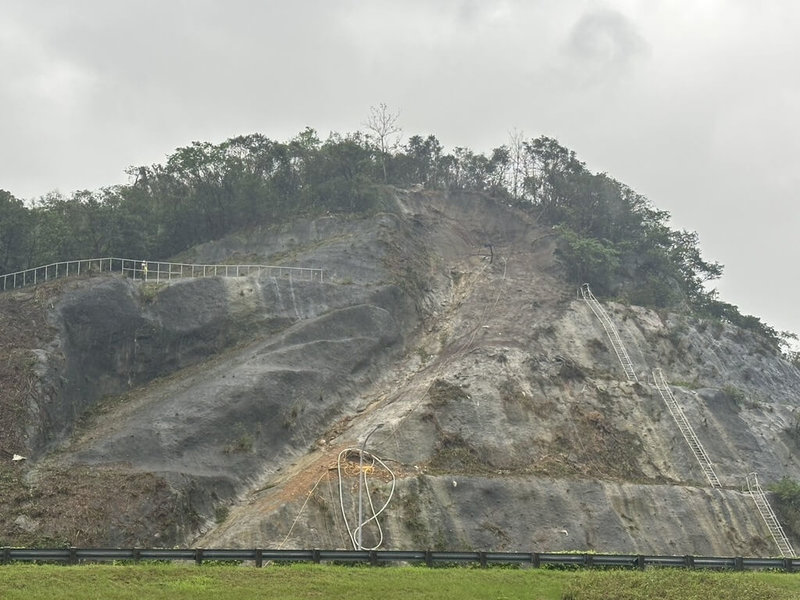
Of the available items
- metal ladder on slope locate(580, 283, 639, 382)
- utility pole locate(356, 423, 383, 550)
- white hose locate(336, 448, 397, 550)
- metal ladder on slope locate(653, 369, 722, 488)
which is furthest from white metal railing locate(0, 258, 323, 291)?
metal ladder on slope locate(653, 369, 722, 488)

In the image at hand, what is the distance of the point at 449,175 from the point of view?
91188 mm

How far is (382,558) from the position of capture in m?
34.2

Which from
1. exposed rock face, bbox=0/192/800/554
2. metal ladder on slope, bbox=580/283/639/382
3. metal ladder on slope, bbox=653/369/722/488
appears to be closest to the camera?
exposed rock face, bbox=0/192/800/554

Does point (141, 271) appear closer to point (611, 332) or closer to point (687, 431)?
point (611, 332)

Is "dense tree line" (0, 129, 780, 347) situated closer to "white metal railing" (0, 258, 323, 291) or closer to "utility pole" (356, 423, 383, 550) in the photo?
"white metal railing" (0, 258, 323, 291)

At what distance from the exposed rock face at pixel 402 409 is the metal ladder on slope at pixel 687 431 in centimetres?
53

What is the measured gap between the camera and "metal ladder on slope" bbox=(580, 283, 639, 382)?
200 ft

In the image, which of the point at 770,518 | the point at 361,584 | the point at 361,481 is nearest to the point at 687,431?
the point at 770,518

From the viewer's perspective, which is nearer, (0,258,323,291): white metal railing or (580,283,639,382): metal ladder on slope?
(580,283,639,382): metal ladder on slope

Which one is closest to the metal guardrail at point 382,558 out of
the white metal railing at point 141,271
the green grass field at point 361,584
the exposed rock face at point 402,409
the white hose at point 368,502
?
the green grass field at point 361,584

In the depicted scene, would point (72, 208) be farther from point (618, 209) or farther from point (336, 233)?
point (618, 209)

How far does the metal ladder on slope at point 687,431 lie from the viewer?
5381 centimetres

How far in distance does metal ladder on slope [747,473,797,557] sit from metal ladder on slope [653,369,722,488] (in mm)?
2082

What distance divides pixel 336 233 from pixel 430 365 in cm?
1814
